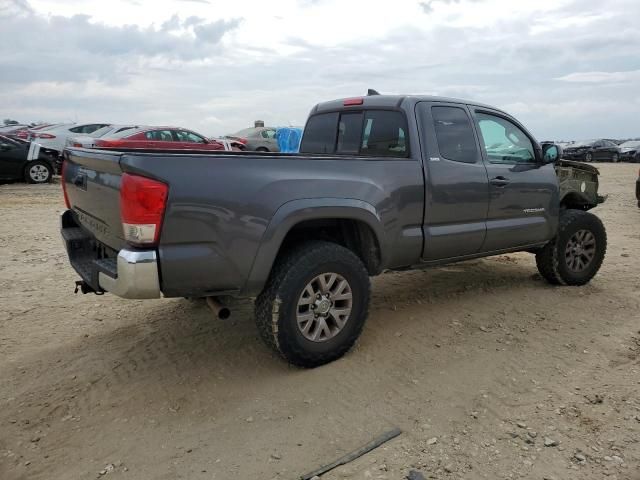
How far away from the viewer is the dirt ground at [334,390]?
2.77 meters

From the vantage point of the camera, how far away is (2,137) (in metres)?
13.5

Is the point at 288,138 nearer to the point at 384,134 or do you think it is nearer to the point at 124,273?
the point at 384,134

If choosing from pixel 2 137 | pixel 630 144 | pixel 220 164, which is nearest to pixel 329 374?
pixel 220 164

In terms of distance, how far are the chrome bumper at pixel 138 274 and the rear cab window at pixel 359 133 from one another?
214cm

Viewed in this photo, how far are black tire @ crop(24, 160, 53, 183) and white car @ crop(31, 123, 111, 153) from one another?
2133 mm

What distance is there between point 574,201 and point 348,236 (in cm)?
311

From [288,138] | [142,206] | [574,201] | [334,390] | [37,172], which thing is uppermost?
[288,138]

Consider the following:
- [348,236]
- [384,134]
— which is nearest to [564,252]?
[384,134]

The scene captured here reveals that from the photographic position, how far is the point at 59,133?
18.1 m

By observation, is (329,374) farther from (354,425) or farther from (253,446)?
(253,446)

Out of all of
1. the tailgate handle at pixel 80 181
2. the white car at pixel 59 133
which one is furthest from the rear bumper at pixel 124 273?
the white car at pixel 59 133

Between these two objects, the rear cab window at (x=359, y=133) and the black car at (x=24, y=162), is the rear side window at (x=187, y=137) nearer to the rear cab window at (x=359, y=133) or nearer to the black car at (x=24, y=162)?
the black car at (x=24, y=162)

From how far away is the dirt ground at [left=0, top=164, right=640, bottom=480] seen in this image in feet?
9.10

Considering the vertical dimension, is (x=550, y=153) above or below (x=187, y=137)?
below
